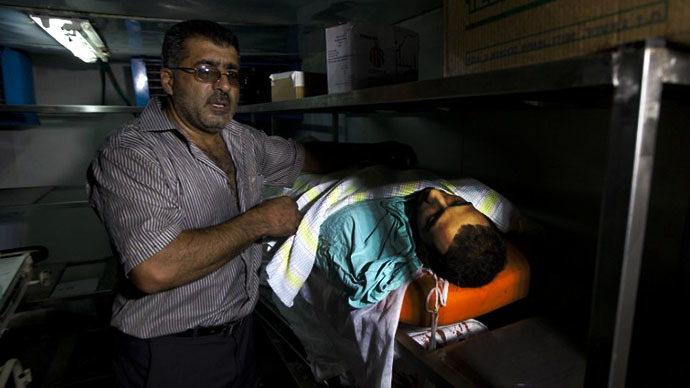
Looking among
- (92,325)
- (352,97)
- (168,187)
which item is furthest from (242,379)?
(92,325)

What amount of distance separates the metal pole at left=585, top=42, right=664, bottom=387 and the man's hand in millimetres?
875

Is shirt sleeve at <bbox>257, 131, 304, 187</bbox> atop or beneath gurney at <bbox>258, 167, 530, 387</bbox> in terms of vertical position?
atop

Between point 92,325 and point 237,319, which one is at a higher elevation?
point 237,319

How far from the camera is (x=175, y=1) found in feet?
5.60

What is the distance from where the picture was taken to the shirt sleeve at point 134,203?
1006mm

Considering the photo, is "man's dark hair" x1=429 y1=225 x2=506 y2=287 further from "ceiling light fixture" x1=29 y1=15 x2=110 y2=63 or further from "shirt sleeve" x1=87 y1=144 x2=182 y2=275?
"ceiling light fixture" x1=29 y1=15 x2=110 y2=63

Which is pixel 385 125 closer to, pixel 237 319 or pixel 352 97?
pixel 352 97

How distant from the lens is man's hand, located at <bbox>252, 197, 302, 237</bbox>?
1.22m

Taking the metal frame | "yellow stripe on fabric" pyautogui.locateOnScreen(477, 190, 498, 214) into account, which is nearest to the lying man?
"yellow stripe on fabric" pyautogui.locateOnScreen(477, 190, 498, 214)

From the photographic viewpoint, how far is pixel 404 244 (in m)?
1.12

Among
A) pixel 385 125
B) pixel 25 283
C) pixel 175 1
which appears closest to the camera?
pixel 175 1

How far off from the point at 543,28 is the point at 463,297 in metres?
0.66

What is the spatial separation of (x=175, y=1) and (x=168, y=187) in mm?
1045

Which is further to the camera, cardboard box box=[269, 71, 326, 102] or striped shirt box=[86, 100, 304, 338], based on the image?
cardboard box box=[269, 71, 326, 102]
